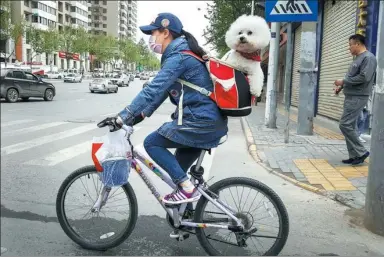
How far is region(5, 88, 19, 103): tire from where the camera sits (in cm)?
1773

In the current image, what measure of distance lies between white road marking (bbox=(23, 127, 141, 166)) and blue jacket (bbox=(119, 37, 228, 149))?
4.10 meters

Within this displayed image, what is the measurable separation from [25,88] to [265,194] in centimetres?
1794

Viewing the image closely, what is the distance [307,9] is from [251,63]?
21.4ft

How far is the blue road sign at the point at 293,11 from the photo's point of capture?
8961 mm

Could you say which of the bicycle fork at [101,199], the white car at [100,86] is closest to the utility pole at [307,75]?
the bicycle fork at [101,199]

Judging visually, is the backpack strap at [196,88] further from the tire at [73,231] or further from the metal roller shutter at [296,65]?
the metal roller shutter at [296,65]

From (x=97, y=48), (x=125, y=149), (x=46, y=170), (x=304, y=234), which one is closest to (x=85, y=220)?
(x=125, y=149)

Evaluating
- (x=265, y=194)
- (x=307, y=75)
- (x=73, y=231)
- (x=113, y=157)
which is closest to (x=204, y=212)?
(x=265, y=194)

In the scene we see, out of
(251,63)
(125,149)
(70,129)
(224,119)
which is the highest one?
(251,63)

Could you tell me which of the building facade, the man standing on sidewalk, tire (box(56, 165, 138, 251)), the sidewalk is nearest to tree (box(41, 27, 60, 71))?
the building facade

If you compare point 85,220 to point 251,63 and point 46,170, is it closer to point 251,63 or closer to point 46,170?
point 251,63

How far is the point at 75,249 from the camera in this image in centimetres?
345

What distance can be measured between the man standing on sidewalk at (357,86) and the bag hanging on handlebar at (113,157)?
429 cm

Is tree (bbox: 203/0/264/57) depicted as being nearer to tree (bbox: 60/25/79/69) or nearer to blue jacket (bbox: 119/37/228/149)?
blue jacket (bbox: 119/37/228/149)
